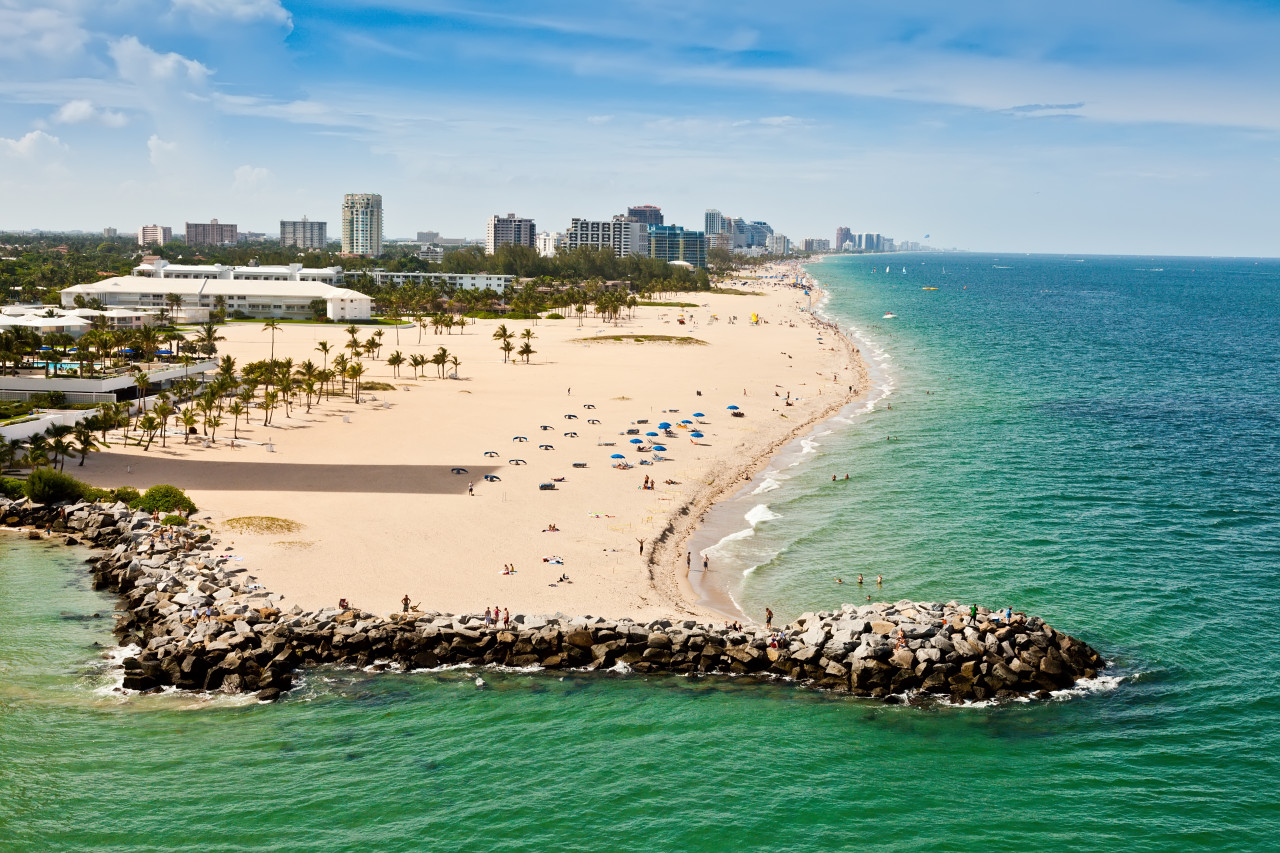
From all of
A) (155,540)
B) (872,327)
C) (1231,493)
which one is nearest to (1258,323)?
(872,327)

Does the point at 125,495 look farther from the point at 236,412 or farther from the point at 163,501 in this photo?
the point at 236,412

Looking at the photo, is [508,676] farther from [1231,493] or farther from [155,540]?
[1231,493]

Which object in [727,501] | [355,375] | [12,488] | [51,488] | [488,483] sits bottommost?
[727,501]

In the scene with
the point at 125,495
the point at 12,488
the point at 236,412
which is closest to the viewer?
the point at 125,495

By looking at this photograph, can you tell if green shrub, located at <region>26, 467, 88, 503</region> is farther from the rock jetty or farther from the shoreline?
the shoreline

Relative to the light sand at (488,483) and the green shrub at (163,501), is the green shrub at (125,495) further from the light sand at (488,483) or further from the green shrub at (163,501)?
the light sand at (488,483)

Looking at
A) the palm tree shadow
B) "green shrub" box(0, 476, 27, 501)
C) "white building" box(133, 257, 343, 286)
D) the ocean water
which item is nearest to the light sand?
the palm tree shadow

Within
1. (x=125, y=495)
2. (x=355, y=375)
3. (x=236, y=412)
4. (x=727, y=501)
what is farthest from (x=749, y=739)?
(x=355, y=375)
